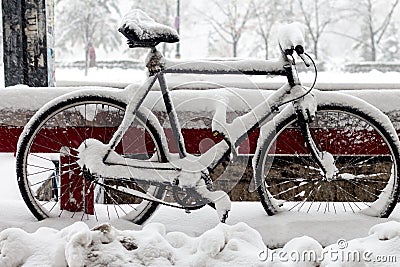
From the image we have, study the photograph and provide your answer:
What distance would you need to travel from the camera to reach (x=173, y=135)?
3.32 m

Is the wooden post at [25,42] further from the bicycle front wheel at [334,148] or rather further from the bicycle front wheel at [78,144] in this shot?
the bicycle front wheel at [334,148]

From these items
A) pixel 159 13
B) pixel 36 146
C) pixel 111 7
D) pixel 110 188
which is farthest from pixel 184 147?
pixel 111 7

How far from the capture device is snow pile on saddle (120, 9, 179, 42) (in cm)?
309

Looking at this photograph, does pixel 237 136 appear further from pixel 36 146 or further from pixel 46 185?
pixel 46 185

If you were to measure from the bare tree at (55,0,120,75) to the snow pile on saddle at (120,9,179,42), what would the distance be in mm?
27383

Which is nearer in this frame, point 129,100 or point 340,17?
point 129,100

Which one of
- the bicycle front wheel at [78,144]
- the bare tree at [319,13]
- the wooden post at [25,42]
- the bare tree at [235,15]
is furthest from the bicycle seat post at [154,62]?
the bare tree at [319,13]

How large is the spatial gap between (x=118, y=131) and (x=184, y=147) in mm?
374

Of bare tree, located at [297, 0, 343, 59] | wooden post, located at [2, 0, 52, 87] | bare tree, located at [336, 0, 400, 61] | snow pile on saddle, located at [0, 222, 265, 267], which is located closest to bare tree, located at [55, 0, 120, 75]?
bare tree, located at [297, 0, 343, 59]

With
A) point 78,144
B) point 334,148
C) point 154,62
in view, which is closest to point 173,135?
point 154,62

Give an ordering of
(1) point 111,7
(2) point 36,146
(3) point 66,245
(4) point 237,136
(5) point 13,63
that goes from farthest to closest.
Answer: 1. (1) point 111,7
2. (5) point 13,63
3. (2) point 36,146
4. (4) point 237,136
5. (3) point 66,245

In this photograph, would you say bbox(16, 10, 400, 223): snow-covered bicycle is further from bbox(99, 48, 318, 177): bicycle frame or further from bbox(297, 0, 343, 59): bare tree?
bbox(297, 0, 343, 59): bare tree

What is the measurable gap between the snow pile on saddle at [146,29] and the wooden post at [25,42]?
59.5 inches

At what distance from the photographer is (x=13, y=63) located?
4.46 metres
